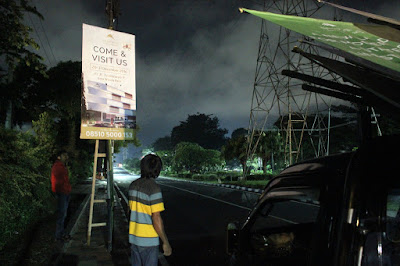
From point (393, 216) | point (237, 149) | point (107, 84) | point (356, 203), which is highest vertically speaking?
point (107, 84)

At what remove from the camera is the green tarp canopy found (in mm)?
2121

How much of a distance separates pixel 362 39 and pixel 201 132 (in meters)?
92.6

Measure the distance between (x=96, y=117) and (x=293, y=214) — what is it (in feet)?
22.1

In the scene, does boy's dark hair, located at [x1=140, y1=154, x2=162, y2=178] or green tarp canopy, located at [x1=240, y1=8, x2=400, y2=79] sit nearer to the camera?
green tarp canopy, located at [x1=240, y1=8, x2=400, y2=79]

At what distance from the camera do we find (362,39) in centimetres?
283

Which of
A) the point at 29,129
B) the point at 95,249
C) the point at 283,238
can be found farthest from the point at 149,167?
the point at 29,129

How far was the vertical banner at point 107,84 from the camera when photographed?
20.2ft

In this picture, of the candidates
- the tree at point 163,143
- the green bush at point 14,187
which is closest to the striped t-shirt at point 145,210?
the green bush at point 14,187

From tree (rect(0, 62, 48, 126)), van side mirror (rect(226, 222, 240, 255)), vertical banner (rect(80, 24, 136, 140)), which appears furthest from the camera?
tree (rect(0, 62, 48, 126))

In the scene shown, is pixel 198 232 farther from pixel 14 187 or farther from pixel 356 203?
pixel 356 203

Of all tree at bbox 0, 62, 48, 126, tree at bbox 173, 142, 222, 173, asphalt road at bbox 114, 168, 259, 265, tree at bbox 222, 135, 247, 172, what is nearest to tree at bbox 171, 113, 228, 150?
tree at bbox 173, 142, 222, 173

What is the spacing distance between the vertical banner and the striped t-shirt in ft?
11.1

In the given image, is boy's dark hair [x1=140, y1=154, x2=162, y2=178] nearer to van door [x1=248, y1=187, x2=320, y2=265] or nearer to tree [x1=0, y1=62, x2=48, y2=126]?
van door [x1=248, y1=187, x2=320, y2=265]

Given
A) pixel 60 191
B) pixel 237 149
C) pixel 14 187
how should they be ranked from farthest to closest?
pixel 237 149
pixel 60 191
pixel 14 187
